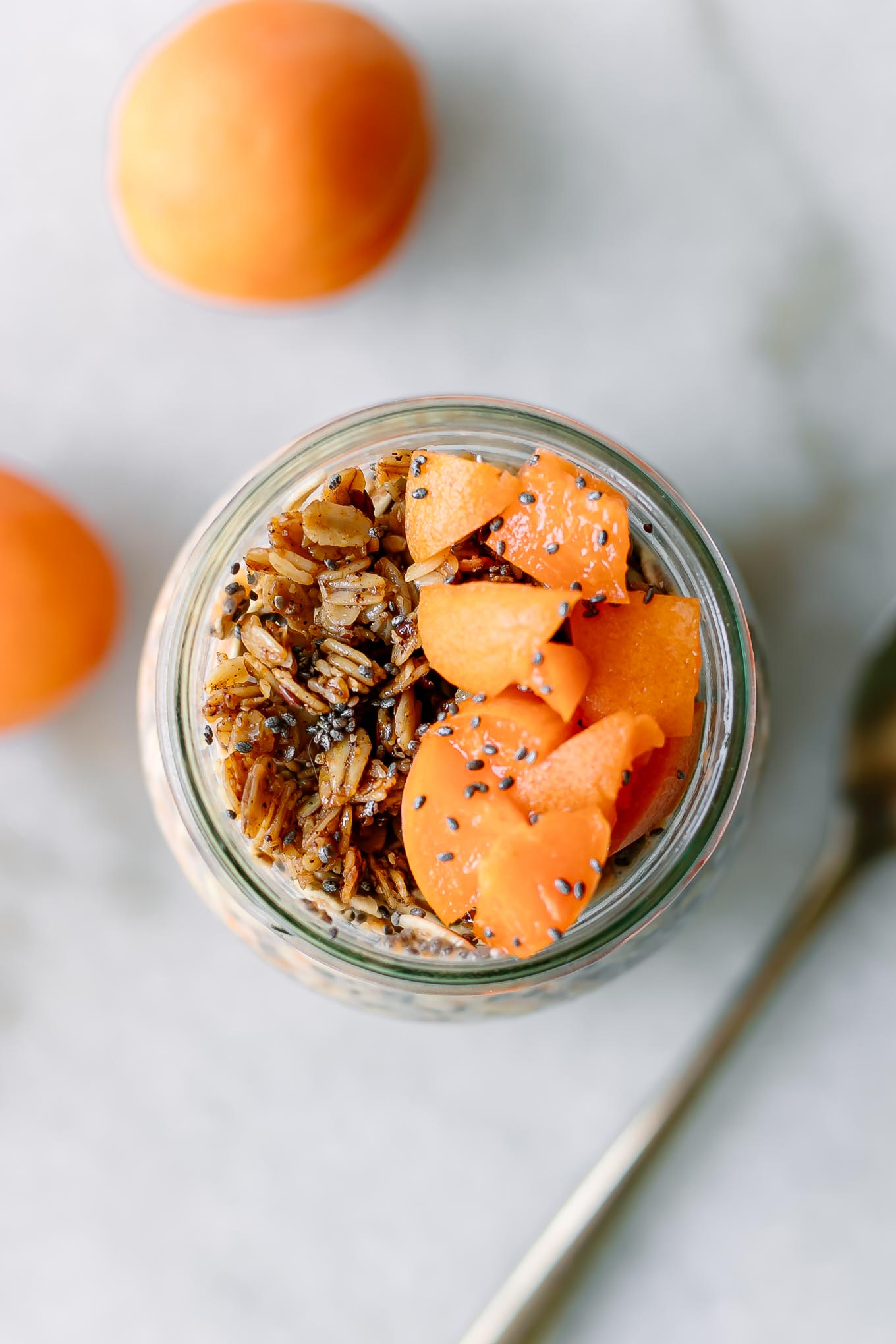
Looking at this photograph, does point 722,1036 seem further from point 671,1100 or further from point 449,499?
point 449,499

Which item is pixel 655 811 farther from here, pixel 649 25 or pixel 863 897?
pixel 649 25

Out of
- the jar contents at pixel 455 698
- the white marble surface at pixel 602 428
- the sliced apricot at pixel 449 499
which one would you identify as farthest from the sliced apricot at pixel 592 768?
the white marble surface at pixel 602 428

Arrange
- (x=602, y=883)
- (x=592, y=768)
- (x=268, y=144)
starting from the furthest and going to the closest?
(x=268, y=144)
(x=602, y=883)
(x=592, y=768)

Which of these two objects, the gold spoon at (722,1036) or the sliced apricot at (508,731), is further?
the gold spoon at (722,1036)

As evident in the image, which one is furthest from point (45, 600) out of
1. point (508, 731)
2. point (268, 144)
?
point (508, 731)

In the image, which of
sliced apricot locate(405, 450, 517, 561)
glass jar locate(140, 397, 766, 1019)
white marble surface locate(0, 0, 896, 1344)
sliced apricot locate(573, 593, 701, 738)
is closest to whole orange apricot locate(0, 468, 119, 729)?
white marble surface locate(0, 0, 896, 1344)

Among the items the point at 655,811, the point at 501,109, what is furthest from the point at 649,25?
the point at 655,811

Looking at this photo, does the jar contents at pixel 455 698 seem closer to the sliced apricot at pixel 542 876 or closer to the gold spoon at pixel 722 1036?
the sliced apricot at pixel 542 876
